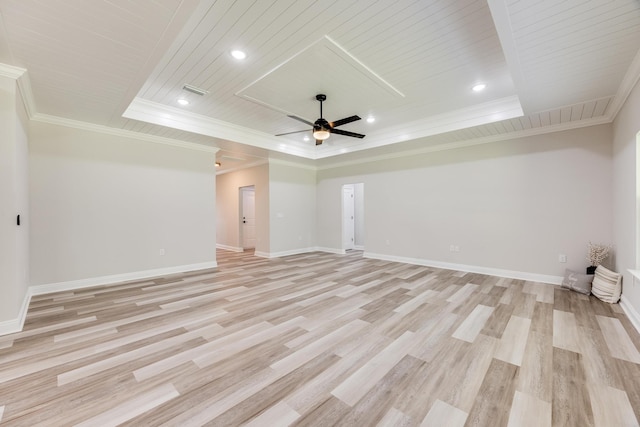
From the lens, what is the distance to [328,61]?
306cm

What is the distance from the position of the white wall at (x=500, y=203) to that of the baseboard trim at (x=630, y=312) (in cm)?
Result: 110

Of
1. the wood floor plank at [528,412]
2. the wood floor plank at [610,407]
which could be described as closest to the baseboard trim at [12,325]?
the wood floor plank at [528,412]

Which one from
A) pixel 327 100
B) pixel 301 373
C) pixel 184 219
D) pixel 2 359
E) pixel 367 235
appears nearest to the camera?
pixel 301 373

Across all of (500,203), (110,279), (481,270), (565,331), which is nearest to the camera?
(565,331)

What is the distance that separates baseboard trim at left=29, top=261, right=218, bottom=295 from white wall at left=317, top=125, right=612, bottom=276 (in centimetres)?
448

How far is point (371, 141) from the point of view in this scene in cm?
587

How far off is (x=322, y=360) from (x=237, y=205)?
7.07m

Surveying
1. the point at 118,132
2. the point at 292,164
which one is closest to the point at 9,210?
the point at 118,132

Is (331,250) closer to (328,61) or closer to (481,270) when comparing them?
(481,270)

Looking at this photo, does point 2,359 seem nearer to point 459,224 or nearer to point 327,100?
point 327,100

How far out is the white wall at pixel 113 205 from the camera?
4.00 m

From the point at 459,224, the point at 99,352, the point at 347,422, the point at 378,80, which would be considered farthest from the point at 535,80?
the point at 99,352

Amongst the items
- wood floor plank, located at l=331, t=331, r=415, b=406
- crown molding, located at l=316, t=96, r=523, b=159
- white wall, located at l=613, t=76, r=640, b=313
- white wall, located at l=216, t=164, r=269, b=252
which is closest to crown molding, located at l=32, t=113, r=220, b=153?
white wall, located at l=216, t=164, r=269, b=252

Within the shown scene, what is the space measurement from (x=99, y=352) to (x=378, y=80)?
14.2ft
